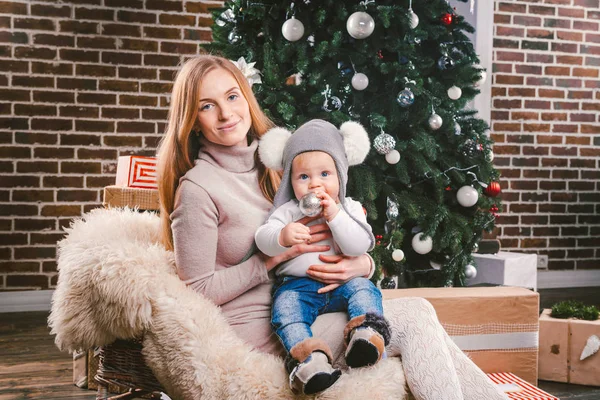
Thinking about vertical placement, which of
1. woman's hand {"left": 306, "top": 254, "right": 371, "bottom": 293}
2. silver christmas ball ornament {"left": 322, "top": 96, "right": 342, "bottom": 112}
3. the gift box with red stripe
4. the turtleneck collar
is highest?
silver christmas ball ornament {"left": 322, "top": 96, "right": 342, "bottom": 112}

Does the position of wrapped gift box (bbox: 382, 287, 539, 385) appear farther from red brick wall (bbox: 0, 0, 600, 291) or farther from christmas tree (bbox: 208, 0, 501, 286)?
red brick wall (bbox: 0, 0, 600, 291)

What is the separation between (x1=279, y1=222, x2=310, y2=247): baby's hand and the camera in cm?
137

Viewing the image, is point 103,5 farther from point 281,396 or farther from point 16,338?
point 281,396

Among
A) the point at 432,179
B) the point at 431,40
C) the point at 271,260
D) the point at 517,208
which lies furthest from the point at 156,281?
the point at 517,208

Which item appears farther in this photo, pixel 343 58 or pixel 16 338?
pixel 16 338

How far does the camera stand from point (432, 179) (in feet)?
8.88

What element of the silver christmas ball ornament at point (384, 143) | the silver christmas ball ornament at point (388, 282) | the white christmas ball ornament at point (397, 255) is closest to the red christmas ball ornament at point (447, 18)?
the silver christmas ball ornament at point (384, 143)

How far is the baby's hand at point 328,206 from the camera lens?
143cm

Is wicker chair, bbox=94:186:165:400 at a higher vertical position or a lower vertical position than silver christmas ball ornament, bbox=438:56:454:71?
lower

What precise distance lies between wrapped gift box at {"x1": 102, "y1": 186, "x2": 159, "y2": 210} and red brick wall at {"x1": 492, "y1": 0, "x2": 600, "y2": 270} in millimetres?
2783

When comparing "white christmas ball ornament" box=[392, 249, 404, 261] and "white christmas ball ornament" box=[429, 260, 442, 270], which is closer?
"white christmas ball ornament" box=[392, 249, 404, 261]

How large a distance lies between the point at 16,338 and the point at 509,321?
233cm

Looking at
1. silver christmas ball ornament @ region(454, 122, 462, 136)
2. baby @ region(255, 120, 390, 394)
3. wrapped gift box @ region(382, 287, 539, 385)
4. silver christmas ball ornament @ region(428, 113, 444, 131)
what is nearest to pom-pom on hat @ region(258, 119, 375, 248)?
baby @ region(255, 120, 390, 394)

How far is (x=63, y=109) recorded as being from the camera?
3.71m
